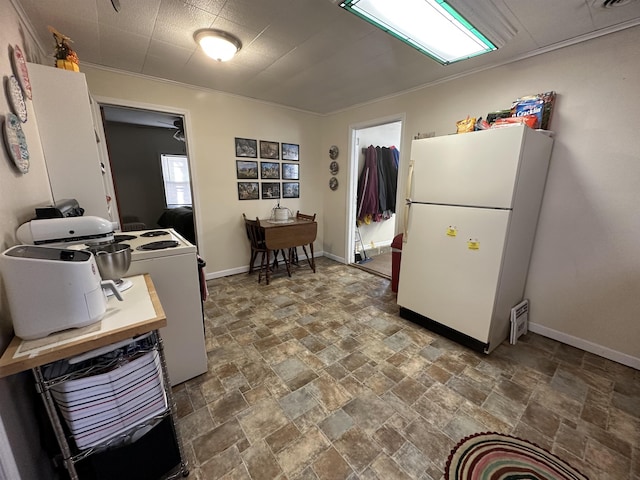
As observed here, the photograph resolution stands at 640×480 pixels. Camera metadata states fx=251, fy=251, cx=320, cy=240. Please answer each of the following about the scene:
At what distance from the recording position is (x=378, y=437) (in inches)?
52.3

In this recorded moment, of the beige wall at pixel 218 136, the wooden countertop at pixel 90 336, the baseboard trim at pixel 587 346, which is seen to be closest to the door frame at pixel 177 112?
the beige wall at pixel 218 136

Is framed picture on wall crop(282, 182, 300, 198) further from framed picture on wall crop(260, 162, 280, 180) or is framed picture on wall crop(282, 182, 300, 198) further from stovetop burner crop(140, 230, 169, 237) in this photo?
stovetop burner crop(140, 230, 169, 237)

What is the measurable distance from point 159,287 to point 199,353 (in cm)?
56

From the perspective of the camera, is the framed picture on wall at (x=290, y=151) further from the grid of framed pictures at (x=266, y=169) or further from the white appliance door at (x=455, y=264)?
the white appliance door at (x=455, y=264)

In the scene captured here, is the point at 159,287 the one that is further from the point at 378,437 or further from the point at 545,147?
the point at 545,147

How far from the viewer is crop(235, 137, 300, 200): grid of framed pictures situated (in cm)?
346

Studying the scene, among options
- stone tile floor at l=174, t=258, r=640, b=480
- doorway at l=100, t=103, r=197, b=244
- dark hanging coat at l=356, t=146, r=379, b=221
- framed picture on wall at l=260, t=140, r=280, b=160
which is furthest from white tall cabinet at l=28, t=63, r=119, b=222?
dark hanging coat at l=356, t=146, r=379, b=221

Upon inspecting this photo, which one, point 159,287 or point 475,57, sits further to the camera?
point 475,57

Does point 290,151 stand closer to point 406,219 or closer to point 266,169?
point 266,169

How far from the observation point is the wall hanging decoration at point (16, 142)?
3.68ft

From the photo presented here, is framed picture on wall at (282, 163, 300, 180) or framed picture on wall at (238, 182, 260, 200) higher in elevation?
framed picture on wall at (282, 163, 300, 180)

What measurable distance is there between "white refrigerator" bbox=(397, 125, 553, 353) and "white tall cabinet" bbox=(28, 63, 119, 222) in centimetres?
239

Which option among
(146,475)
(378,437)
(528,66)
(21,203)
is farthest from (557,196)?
(21,203)

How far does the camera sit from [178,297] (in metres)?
1.56
